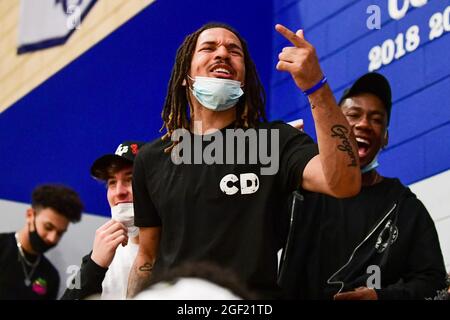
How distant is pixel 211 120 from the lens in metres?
2.74

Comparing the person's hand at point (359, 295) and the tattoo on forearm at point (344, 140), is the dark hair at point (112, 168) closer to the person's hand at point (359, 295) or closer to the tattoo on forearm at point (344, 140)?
the person's hand at point (359, 295)

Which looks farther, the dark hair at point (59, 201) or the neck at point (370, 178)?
the dark hair at point (59, 201)

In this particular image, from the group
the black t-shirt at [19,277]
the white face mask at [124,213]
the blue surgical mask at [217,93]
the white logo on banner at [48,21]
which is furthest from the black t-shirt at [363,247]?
the white logo on banner at [48,21]

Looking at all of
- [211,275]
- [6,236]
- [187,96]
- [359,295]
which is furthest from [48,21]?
[211,275]

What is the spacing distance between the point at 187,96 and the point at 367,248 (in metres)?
0.72

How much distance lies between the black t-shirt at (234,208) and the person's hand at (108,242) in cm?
31

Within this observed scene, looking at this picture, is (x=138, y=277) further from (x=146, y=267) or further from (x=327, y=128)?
(x=327, y=128)

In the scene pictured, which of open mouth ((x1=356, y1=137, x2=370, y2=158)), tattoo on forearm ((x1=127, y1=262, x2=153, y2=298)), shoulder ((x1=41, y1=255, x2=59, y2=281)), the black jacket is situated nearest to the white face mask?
the black jacket

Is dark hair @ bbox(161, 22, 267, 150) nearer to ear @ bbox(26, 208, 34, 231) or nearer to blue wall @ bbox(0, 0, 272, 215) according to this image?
ear @ bbox(26, 208, 34, 231)

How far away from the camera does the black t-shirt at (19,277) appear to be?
3604 millimetres

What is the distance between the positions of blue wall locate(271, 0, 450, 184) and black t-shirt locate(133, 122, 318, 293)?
1092mm

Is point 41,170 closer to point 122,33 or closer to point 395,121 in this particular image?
point 122,33

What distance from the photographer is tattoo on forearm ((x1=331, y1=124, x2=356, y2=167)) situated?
7.72 feet

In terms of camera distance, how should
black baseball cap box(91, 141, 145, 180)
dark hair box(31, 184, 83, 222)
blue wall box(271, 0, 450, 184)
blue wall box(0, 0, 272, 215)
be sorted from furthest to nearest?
blue wall box(0, 0, 272, 215), dark hair box(31, 184, 83, 222), blue wall box(271, 0, 450, 184), black baseball cap box(91, 141, 145, 180)
